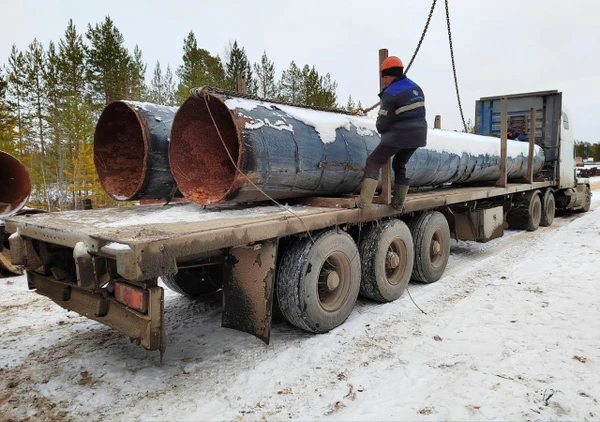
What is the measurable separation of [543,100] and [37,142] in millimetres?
28669

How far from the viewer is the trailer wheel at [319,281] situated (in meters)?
3.85

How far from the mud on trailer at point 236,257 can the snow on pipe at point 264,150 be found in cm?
25

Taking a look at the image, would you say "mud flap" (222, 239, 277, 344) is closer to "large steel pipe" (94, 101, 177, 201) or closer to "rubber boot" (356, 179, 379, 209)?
"rubber boot" (356, 179, 379, 209)

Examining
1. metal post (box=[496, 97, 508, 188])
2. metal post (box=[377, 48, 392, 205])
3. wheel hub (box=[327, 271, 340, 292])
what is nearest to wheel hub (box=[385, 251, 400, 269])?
metal post (box=[377, 48, 392, 205])

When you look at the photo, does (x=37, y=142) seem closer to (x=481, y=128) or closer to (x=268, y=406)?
(x=481, y=128)

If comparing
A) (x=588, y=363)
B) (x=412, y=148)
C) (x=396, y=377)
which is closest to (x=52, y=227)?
(x=396, y=377)

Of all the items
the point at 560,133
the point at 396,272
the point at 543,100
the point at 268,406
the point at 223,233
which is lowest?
A: the point at 268,406

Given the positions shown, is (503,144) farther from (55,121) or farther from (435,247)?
(55,121)

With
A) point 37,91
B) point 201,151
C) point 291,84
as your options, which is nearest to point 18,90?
point 37,91

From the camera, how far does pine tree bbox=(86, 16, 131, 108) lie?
2658 centimetres

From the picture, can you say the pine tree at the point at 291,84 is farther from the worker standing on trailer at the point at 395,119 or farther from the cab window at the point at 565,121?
the worker standing on trailer at the point at 395,119

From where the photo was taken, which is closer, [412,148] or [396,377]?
[396,377]

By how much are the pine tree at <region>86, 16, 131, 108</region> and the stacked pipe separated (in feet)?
78.5

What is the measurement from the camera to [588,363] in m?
3.47
